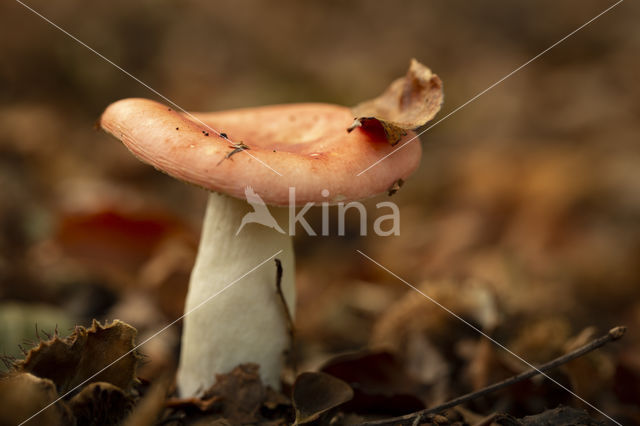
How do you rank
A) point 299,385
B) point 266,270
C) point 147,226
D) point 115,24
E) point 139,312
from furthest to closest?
point 115,24 < point 147,226 < point 139,312 < point 266,270 < point 299,385

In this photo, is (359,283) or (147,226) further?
(359,283)

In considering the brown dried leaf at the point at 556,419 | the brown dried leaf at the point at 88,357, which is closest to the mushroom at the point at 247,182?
the brown dried leaf at the point at 88,357

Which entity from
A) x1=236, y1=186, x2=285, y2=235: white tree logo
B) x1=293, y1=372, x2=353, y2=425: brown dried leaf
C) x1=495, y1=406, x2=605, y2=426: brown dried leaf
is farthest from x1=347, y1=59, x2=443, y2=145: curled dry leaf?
x1=495, y1=406, x2=605, y2=426: brown dried leaf

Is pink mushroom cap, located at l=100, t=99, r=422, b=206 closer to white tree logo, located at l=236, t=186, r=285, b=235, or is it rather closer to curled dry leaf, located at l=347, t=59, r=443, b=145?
curled dry leaf, located at l=347, t=59, r=443, b=145

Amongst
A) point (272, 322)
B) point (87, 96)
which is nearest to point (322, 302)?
point (272, 322)

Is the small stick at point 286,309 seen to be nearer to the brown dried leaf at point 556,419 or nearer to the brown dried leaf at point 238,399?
the brown dried leaf at point 238,399

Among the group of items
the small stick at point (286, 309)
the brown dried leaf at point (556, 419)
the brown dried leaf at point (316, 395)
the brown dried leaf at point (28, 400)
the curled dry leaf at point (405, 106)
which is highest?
the curled dry leaf at point (405, 106)

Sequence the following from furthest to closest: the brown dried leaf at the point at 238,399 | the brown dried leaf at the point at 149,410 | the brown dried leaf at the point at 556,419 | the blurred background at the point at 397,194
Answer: the blurred background at the point at 397,194
the brown dried leaf at the point at 238,399
the brown dried leaf at the point at 556,419
the brown dried leaf at the point at 149,410

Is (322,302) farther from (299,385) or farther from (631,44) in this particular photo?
(631,44)
